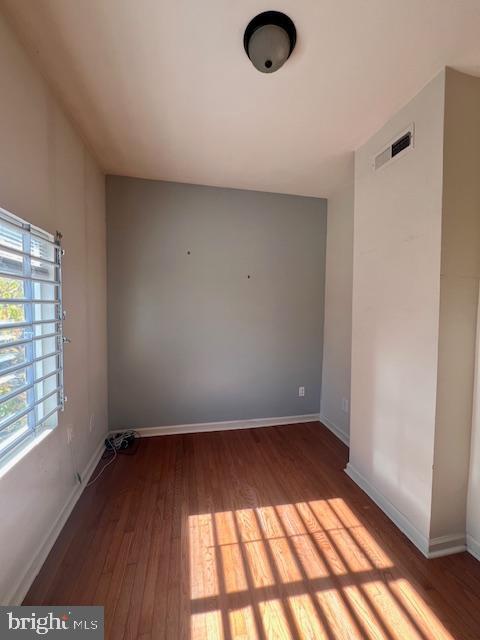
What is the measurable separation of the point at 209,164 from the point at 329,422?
2.91 meters

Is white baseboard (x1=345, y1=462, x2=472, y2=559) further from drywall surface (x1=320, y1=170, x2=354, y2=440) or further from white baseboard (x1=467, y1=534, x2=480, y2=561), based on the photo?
drywall surface (x1=320, y1=170, x2=354, y2=440)

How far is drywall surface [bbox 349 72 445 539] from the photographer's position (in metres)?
1.37

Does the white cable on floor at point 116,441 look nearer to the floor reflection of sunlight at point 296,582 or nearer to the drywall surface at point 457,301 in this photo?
the floor reflection of sunlight at point 296,582

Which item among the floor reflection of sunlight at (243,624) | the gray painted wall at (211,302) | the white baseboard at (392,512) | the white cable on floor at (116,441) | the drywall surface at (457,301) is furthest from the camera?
the gray painted wall at (211,302)

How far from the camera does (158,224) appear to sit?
2.54m

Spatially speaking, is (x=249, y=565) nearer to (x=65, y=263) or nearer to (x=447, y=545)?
(x=447, y=545)

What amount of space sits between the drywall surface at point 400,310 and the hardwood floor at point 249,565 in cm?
30

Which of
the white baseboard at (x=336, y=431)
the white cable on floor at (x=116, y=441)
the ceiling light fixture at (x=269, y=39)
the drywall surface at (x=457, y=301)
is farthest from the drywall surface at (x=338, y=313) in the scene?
the white cable on floor at (x=116, y=441)

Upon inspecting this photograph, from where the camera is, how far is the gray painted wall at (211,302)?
252cm

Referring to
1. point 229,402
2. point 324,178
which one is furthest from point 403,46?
point 229,402

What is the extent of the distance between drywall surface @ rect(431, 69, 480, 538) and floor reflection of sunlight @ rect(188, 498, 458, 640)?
0.43 m

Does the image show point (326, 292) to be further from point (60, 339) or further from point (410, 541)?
point (60, 339)

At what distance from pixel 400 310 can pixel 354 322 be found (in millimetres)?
456

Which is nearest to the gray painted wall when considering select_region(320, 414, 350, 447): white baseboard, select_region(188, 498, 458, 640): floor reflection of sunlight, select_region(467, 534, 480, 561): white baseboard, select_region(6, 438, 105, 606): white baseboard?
select_region(320, 414, 350, 447): white baseboard
